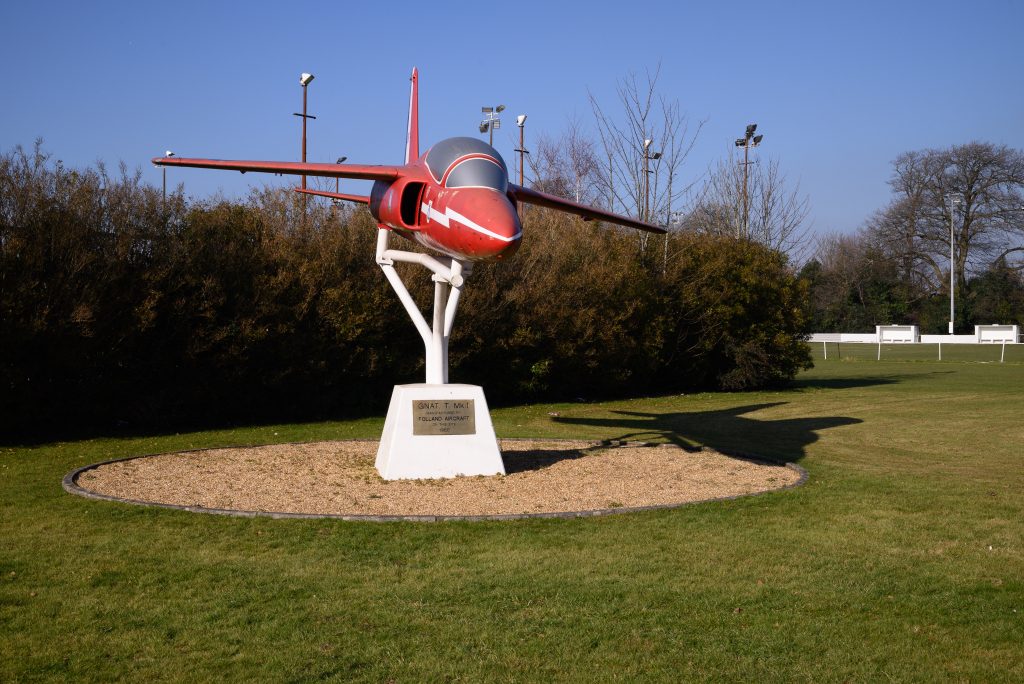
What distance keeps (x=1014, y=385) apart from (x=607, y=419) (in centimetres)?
1453

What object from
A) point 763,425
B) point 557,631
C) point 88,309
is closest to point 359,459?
point 88,309

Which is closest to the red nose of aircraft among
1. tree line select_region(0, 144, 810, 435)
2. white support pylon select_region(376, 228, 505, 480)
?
white support pylon select_region(376, 228, 505, 480)

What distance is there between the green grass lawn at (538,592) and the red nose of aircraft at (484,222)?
8.99 feet

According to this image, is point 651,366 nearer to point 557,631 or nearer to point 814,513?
point 814,513

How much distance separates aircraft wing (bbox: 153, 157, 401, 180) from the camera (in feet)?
34.0

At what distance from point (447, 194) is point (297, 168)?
2001 millimetres

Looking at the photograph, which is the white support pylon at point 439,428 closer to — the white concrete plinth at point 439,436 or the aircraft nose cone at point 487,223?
the white concrete plinth at point 439,436

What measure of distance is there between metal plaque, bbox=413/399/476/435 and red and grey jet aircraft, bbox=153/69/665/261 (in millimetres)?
2155

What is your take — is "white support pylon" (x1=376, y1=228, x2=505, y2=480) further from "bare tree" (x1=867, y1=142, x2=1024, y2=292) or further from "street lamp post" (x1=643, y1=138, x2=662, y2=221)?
"bare tree" (x1=867, y1=142, x2=1024, y2=292)

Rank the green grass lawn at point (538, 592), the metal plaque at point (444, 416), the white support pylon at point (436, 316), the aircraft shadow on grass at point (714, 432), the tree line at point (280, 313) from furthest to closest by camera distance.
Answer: the tree line at point (280, 313), the aircraft shadow on grass at point (714, 432), the white support pylon at point (436, 316), the metal plaque at point (444, 416), the green grass lawn at point (538, 592)

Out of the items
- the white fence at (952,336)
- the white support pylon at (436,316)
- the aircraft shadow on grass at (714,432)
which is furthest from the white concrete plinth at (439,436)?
the white fence at (952,336)

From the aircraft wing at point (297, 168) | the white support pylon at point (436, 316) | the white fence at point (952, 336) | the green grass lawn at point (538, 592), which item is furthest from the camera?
the white fence at point (952, 336)

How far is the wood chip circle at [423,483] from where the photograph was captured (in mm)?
9867

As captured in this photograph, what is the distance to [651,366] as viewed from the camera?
25766mm
